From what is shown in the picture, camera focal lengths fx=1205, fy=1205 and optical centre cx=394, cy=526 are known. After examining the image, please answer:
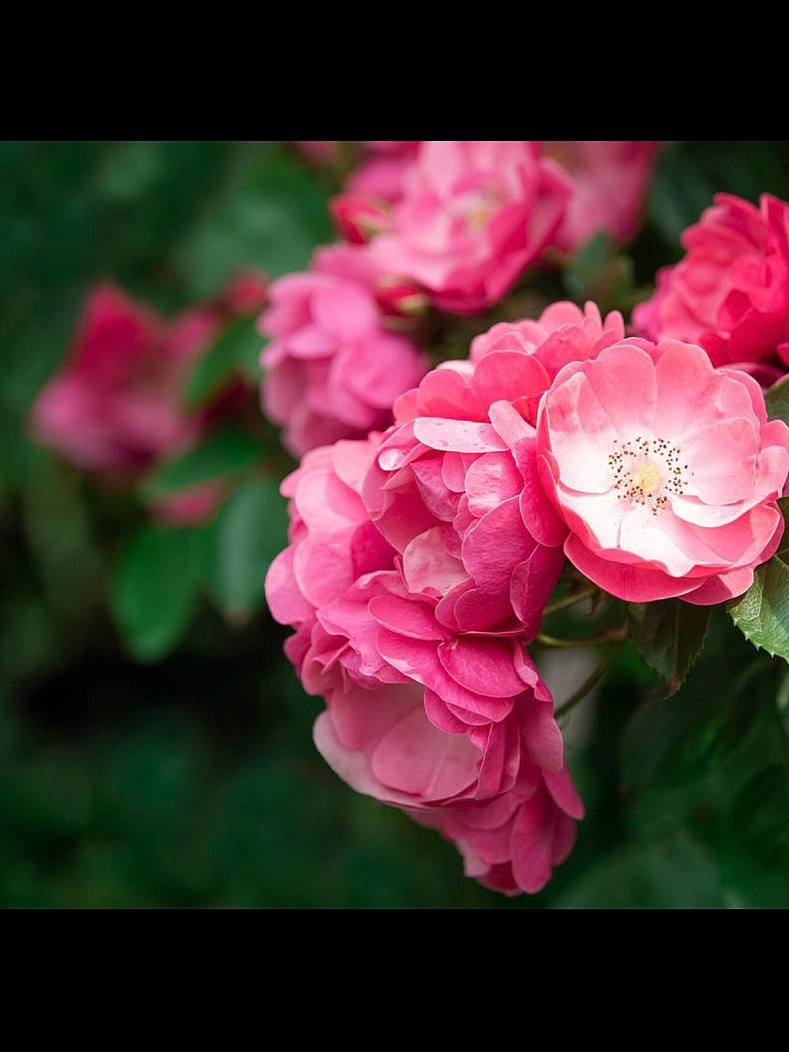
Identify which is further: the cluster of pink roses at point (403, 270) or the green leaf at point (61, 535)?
the green leaf at point (61, 535)

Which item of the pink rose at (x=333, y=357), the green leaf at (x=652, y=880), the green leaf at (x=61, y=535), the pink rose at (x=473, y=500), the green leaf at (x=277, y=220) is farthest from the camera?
the green leaf at (x=61, y=535)

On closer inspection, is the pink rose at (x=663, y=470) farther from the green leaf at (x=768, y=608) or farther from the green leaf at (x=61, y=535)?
the green leaf at (x=61, y=535)

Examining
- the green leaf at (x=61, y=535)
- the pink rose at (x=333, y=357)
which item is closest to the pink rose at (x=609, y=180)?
the pink rose at (x=333, y=357)

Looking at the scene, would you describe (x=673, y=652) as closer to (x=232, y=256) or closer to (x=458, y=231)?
(x=458, y=231)

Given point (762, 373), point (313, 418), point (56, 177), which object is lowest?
point (56, 177)

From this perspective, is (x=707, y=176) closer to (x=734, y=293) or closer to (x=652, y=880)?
(x=734, y=293)

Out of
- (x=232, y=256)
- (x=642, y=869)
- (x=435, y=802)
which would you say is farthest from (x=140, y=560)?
(x=435, y=802)

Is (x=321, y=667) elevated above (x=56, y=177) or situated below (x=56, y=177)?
above
